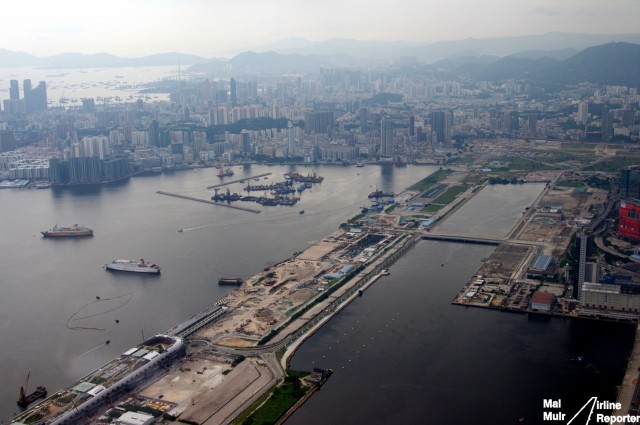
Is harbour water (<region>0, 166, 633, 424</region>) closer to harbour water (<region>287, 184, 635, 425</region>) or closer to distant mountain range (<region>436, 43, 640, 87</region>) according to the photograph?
harbour water (<region>287, 184, 635, 425</region>)

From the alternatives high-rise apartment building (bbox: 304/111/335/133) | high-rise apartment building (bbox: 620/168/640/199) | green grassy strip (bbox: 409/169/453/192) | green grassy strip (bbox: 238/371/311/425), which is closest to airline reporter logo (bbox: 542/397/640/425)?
green grassy strip (bbox: 238/371/311/425)

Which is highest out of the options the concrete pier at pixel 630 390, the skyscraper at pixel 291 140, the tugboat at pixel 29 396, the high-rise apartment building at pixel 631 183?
the skyscraper at pixel 291 140

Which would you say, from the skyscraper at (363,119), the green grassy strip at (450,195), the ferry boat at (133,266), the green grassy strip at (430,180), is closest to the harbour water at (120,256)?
the ferry boat at (133,266)

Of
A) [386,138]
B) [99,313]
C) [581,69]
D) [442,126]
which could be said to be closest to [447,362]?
[99,313]

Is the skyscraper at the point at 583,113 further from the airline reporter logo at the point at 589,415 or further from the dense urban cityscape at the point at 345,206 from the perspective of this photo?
the airline reporter logo at the point at 589,415

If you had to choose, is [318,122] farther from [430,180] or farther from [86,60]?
[86,60]

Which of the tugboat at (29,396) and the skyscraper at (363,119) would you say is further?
the skyscraper at (363,119)

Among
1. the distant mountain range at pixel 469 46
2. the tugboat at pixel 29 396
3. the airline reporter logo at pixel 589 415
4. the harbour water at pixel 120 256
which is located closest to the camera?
the airline reporter logo at pixel 589 415
